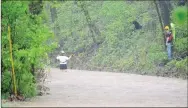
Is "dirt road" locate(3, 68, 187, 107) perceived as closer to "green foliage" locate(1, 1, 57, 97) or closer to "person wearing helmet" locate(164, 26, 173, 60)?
"green foliage" locate(1, 1, 57, 97)

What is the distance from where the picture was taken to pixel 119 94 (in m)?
15.0

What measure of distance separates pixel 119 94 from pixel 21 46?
3.87 meters

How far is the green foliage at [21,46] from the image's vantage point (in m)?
13.3

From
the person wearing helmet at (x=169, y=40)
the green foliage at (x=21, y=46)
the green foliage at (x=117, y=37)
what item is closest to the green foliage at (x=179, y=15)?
the green foliage at (x=21, y=46)

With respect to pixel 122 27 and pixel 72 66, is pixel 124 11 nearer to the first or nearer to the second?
pixel 122 27

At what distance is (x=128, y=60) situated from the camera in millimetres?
26859

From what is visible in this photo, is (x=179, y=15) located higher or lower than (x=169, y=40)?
lower

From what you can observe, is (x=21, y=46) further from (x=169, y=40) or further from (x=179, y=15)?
(x=179, y=15)

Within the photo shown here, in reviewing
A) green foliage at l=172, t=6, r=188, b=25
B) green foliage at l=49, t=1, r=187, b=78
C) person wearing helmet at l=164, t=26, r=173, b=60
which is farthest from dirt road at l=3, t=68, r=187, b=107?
green foliage at l=172, t=6, r=188, b=25

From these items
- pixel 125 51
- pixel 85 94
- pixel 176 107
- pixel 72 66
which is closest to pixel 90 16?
pixel 72 66

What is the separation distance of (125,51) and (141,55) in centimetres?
272

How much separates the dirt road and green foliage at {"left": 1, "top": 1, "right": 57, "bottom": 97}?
0.81 meters

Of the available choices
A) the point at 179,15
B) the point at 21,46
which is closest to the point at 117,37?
the point at 21,46

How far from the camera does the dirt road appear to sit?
40.7 ft
